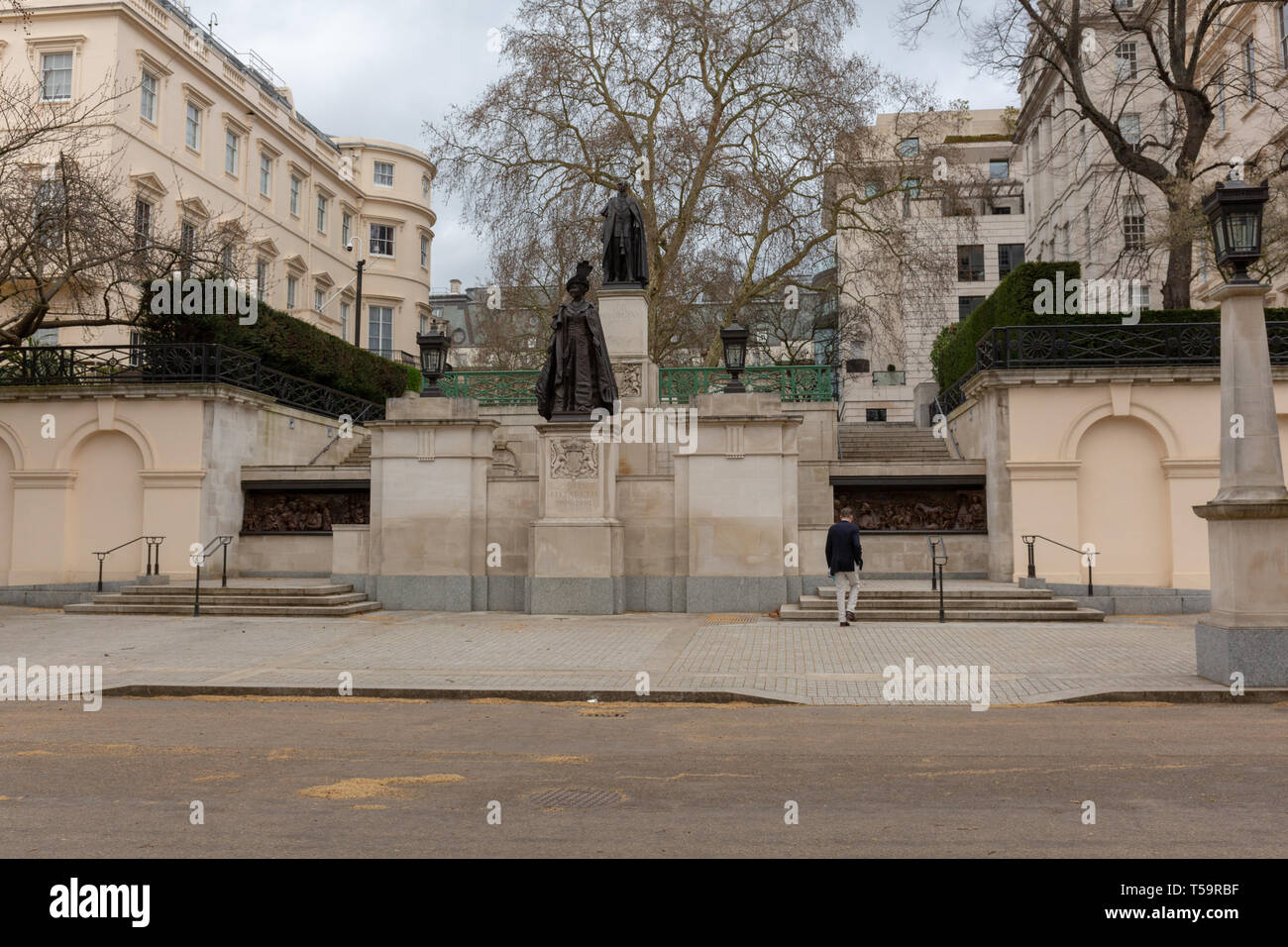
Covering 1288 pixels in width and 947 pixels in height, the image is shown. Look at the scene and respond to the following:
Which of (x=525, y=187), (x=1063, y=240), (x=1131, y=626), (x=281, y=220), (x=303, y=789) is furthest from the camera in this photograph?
(x=1063, y=240)

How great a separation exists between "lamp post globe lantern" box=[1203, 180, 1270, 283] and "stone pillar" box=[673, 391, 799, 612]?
28.3 feet

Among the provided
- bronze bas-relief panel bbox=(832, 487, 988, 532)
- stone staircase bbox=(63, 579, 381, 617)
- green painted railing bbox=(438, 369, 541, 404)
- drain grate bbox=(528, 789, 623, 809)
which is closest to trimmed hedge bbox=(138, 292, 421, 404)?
green painted railing bbox=(438, 369, 541, 404)

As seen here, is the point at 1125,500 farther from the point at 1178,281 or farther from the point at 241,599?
the point at 241,599

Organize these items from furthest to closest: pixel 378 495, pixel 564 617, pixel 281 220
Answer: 1. pixel 281 220
2. pixel 378 495
3. pixel 564 617

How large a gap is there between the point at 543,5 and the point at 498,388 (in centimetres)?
1171

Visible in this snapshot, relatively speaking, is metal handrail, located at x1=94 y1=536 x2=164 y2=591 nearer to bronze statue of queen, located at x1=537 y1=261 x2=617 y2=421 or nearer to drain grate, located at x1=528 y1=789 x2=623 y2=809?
bronze statue of queen, located at x1=537 y1=261 x2=617 y2=421

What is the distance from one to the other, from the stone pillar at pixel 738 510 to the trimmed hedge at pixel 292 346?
11591mm

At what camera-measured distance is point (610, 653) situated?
13.2m

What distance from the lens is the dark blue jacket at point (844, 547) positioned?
15.9m

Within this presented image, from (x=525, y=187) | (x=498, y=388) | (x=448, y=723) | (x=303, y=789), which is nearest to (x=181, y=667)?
(x=448, y=723)

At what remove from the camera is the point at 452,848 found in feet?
16.7

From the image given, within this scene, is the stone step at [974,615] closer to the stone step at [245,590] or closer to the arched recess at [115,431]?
the stone step at [245,590]

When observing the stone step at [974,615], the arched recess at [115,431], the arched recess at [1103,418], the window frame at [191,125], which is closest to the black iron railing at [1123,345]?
the arched recess at [1103,418]

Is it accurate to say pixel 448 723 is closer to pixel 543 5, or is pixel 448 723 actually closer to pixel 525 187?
pixel 525 187
